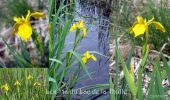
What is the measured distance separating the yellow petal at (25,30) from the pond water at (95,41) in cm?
24

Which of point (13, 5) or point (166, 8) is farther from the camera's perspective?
point (166, 8)

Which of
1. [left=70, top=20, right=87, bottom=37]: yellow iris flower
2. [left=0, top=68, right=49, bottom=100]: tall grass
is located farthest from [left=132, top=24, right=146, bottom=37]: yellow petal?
[left=0, top=68, right=49, bottom=100]: tall grass

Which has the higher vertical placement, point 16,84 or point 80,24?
point 80,24

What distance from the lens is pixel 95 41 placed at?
4.63 ft

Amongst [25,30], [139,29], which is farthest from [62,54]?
[139,29]

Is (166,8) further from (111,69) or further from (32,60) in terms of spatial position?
(32,60)

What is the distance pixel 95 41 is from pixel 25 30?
1.17 ft

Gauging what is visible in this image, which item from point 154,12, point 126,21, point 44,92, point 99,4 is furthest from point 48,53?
point 154,12

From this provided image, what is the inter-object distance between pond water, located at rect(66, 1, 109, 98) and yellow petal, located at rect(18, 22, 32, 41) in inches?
9.6

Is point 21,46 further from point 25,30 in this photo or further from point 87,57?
point 87,57

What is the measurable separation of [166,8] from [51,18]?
21.3 inches

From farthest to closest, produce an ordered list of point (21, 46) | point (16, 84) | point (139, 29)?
point (16, 84) < point (21, 46) < point (139, 29)

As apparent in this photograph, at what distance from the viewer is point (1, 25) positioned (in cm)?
121

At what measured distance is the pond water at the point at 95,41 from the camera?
139cm
